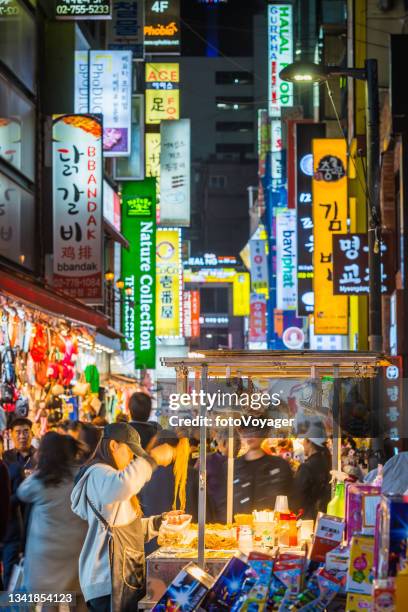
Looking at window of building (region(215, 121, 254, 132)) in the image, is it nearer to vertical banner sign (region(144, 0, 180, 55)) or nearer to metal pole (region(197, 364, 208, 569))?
vertical banner sign (region(144, 0, 180, 55))

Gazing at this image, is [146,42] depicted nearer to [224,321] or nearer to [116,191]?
[116,191]

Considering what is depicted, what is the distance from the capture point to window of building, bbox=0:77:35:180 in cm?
1909

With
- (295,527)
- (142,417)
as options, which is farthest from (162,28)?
(295,527)

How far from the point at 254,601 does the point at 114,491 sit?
2.32m

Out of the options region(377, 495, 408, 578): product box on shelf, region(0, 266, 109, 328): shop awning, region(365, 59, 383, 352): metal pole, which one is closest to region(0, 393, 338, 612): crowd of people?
region(377, 495, 408, 578): product box on shelf

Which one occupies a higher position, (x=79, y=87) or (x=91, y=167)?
(x=79, y=87)

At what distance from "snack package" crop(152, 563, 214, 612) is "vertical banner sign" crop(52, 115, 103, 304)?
45.7 feet

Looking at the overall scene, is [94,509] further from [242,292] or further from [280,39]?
[242,292]

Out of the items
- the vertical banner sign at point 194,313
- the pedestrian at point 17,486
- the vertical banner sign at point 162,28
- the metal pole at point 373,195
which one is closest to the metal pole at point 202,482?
the pedestrian at point 17,486

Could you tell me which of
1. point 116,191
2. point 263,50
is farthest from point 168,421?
point 263,50

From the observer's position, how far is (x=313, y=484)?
10.2m

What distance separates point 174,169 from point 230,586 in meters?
29.1

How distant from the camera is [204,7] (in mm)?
106250

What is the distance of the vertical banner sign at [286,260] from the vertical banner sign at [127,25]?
9708 mm
